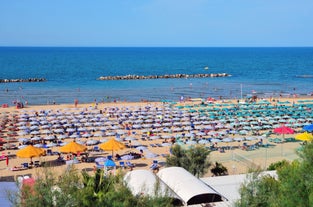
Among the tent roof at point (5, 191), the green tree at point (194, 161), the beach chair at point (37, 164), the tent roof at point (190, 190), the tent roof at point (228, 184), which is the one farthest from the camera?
the beach chair at point (37, 164)

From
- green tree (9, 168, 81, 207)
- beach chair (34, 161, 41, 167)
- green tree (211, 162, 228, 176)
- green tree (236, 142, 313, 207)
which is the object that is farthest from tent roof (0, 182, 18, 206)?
green tree (211, 162, 228, 176)

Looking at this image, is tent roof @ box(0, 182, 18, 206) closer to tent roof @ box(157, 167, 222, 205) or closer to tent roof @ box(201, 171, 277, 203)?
tent roof @ box(157, 167, 222, 205)

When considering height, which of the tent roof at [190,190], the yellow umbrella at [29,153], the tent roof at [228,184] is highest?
the tent roof at [190,190]

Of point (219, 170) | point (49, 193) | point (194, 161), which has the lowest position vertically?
point (219, 170)

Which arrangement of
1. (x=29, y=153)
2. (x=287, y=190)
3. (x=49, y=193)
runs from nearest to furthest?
(x=49, y=193), (x=287, y=190), (x=29, y=153)

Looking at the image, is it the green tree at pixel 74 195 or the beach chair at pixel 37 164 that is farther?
the beach chair at pixel 37 164

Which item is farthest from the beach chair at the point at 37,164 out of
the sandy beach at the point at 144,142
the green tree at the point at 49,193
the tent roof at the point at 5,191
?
the green tree at the point at 49,193

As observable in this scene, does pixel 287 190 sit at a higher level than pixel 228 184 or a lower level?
higher

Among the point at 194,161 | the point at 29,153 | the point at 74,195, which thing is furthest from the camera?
the point at 29,153

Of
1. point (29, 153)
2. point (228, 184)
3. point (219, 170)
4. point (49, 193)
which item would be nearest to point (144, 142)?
point (29, 153)

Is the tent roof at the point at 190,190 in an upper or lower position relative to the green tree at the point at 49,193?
lower

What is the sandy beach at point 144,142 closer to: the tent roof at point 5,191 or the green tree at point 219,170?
the green tree at point 219,170

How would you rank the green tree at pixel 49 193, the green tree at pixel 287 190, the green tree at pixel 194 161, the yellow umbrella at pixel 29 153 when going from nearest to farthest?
the green tree at pixel 49 193 → the green tree at pixel 287 190 → the green tree at pixel 194 161 → the yellow umbrella at pixel 29 153

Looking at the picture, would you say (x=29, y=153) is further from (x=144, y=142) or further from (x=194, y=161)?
(x=194, y=161)
